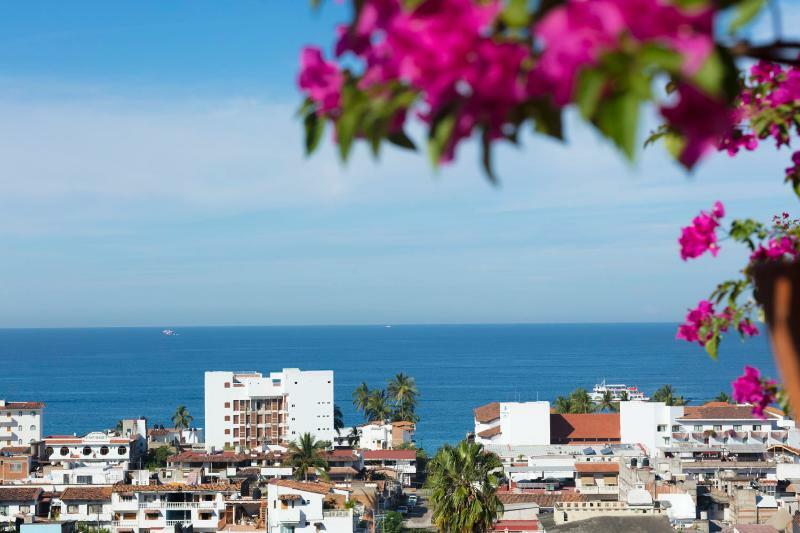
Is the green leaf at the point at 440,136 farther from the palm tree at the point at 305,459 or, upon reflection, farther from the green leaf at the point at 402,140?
the palm tree at the point at 305,459

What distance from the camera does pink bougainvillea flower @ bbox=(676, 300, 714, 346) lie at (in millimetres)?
4965

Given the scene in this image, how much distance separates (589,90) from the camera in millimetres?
1987

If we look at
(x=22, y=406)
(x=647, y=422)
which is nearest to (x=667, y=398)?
(x=647, y=422)

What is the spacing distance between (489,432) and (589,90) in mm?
82032

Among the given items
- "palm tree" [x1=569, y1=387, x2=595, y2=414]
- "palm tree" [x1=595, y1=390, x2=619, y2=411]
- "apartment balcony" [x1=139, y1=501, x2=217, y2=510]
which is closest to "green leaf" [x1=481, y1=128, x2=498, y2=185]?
"apartment balcony" [x1=139, y1=501, x2=217, y2=510]

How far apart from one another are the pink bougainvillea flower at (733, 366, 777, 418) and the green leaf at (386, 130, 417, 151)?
249 centimetres

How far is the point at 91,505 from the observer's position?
50.6 metres

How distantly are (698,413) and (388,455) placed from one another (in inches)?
817

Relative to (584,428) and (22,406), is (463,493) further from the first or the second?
(22,406)

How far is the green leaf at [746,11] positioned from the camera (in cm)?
219

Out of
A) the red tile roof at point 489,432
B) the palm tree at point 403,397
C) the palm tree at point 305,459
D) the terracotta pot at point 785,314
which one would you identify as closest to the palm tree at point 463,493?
the palm tree at point 305,459

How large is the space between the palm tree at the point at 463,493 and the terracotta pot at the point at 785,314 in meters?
33.0

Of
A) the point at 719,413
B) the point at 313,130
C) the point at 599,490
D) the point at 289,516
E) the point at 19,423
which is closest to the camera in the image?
the point at 313,130

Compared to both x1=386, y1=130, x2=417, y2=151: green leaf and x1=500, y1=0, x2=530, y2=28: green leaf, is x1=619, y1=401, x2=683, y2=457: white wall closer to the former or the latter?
x1=386, y1=130, x2=417, y2=151: green leaf
